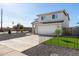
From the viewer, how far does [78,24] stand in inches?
659

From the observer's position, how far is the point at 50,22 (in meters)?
18.5

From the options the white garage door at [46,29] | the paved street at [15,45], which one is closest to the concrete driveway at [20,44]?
the paved street at [15,45]

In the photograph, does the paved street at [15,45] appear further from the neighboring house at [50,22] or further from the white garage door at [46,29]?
the neighboring house at [50,22]

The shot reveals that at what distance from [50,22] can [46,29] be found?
176 centimetres

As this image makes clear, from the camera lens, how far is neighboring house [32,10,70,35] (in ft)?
54.6

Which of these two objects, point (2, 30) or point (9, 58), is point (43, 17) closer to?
point (2, 30)

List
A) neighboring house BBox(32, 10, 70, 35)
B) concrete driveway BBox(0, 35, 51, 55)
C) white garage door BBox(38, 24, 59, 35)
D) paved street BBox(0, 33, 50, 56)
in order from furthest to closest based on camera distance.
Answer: neighboring house BBox(32, 10, 70, 35), white garage door BBox(38, 24, 59, 35), concrete driveway BBox(0, 35, 51, 55), paved street BBox(0, 33, 50, 56)

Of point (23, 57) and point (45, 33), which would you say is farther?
point (45, 33)

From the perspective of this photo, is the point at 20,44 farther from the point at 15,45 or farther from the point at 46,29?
the point at 46,29

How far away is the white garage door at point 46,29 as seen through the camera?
16344 mm

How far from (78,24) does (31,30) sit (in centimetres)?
811

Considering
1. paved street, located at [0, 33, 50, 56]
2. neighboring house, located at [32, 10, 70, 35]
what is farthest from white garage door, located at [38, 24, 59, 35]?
paved street, located at [0, 33, 50, 56]

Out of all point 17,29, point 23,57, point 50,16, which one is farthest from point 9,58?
point 17,29

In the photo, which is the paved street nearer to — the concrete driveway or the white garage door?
the concrete driveway
